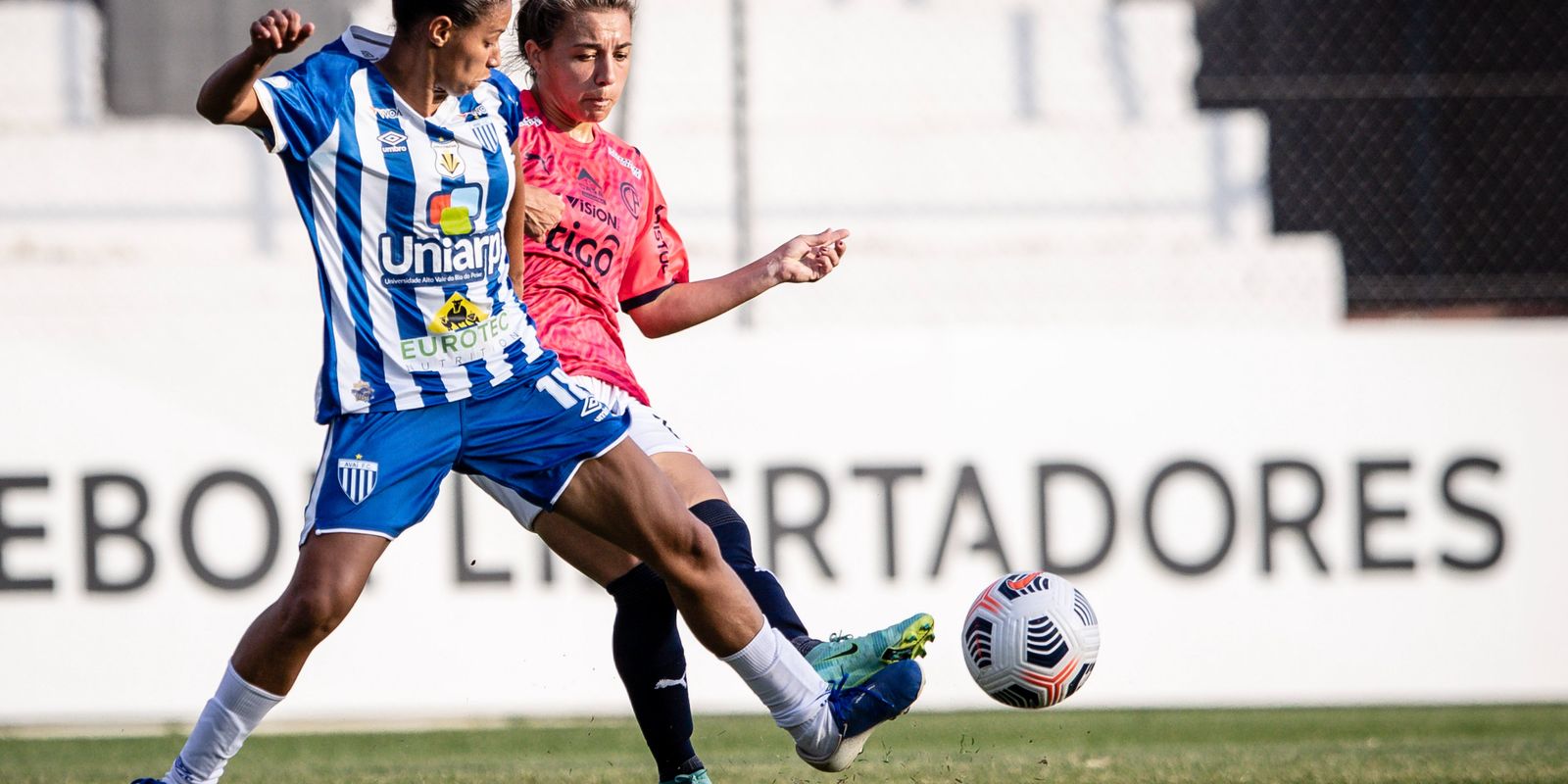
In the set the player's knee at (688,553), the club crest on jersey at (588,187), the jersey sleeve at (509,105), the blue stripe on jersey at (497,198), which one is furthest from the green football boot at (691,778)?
the jersey sleeve at (509,105)

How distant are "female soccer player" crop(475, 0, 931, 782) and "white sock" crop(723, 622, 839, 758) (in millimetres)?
188

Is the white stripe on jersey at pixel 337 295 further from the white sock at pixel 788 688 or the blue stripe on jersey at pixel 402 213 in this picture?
the white sock at pixel 788 688

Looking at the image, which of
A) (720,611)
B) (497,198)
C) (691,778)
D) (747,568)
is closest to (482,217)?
(497,198)

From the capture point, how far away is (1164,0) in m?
10.8

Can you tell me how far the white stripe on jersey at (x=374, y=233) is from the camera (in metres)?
3.53

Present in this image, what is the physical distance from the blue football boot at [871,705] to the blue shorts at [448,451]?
0.80 metres

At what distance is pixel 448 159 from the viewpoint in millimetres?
3605

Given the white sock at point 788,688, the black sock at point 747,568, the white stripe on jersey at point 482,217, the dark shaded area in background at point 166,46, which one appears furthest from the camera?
the dark shaded area in background at point 166,46

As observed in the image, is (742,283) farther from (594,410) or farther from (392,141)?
(392,141)

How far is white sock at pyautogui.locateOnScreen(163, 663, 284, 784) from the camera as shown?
356cm

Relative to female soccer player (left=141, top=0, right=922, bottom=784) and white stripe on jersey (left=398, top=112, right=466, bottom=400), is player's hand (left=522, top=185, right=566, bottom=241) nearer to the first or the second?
female soccer player (left=141, top=0, right=922, bottom=784)

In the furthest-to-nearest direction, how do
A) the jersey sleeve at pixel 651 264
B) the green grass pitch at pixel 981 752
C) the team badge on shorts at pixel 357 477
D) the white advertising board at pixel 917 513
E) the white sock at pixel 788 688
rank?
the white advertising board at pixel 917 513 < the green grass pitch at pixel 981 752 < the jersey sleeve at pixel 651 264 < the white sock at pixel 788 688 < the team badge on shorts at pixel 357 477

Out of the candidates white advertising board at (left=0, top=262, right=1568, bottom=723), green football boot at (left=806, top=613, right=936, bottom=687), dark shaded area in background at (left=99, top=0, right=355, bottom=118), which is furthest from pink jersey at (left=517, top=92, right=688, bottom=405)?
dark shaded area in background at (left=99, top=0, right=355, bottom=118)

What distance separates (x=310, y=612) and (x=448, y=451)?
43cm
